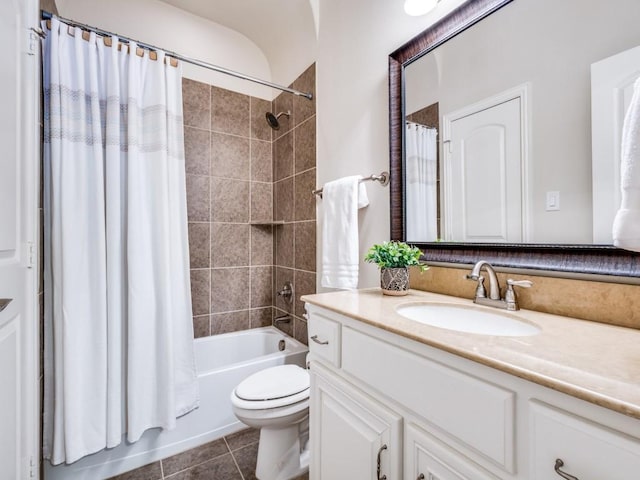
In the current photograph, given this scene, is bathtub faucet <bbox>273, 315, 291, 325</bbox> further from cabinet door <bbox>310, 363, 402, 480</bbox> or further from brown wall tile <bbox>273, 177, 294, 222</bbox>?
cabinet door <bbox>310, 363, 402, 480</bbox>

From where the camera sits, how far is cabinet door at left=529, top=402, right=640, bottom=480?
15.1 inches

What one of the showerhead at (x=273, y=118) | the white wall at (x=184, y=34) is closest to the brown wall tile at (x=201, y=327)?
the showerhead at (x=273, y=118)

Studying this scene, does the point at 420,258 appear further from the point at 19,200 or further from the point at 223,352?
the point at 223,352

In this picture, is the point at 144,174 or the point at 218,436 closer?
the point at 144,174

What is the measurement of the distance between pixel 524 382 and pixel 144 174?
1782 millimetres

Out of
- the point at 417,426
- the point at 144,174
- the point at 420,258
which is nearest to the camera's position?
the point at 417,426

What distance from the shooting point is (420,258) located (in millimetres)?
1214

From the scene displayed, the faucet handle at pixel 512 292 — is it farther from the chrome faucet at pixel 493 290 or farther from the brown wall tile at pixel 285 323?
the brown wall tile at pixel 285 323

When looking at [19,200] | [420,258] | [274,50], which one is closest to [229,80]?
[274,50]

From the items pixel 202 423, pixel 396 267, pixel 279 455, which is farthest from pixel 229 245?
pixel 396 267

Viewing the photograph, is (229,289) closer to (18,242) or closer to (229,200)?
(229,200)

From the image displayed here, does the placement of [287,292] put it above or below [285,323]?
above

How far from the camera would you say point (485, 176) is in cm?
101

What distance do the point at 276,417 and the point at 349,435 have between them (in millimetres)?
551
